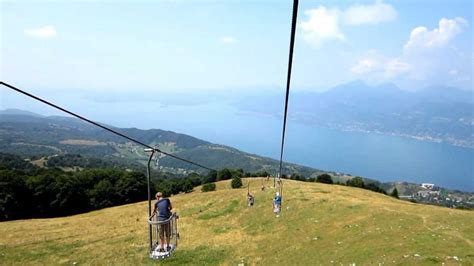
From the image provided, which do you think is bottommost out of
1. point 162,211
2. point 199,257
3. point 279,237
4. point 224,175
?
point 224,175

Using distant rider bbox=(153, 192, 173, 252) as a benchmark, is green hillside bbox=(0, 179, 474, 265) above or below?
below

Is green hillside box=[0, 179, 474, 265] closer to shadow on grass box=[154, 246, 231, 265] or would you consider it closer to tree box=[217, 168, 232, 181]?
shadow on grass box=[154, 246, 231, 265]

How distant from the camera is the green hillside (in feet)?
81.7

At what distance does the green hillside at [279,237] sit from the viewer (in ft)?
81.7

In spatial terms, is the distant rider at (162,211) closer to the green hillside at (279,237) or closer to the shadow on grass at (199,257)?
the green hillside at (279,237)

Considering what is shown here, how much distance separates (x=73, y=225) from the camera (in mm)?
54594

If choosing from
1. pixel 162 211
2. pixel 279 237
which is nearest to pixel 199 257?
pixel 279 237

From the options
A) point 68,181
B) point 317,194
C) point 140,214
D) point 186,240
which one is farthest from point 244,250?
point 68,181

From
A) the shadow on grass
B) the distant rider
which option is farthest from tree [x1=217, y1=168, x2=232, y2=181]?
the distant rider

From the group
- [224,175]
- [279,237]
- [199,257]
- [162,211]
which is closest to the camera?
[162,211]

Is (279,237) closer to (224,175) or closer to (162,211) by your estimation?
(162,211)

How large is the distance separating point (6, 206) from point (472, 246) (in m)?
76.4

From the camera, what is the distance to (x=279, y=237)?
A: 118 ft

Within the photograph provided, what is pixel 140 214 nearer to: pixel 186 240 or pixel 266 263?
pixel 186 240
